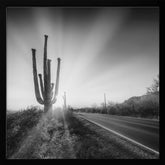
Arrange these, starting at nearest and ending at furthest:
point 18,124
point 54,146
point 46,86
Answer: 1. point 54,146
2. point 18,124
3. point 46,86

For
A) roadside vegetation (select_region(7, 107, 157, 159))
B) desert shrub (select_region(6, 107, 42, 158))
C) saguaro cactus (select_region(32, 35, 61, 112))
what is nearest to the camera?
roadside vegetation (select_region(7, 107, 157, 159))

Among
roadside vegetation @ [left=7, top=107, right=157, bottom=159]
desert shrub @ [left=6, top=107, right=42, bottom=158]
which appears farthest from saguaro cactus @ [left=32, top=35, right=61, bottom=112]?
roadside vegetation @ [left=7, top=107, right=157, bottom=159]

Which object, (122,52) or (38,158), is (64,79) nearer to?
(122,52)

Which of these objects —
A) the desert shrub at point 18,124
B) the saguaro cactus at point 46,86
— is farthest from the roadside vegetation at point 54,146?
the saguaro cactus at point 46,86

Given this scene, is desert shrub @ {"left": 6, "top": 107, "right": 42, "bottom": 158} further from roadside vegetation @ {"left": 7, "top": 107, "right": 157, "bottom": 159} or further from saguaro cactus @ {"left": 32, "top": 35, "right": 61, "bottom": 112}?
saguaro cactus @ {"left": 32, "top": 35, "right": 61, "bottom": 112}

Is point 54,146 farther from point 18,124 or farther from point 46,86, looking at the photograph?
point 46,86

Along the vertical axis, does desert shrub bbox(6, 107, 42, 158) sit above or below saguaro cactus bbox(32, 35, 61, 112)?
below

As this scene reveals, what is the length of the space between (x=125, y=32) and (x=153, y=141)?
117 inches

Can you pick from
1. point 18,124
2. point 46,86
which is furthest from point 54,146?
point 46,86

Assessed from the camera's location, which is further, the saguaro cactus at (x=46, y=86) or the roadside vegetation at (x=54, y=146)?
the saguaro cactus at (x=46, y=86)

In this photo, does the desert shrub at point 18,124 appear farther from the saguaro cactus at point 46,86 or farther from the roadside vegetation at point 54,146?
the saguaro cactus at point 46,86

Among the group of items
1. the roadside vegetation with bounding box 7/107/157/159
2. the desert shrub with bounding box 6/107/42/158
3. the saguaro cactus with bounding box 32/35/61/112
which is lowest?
the roadside vegetation with bounding box 7/107/157/159

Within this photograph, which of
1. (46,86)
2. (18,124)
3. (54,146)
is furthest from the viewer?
(46,86)
